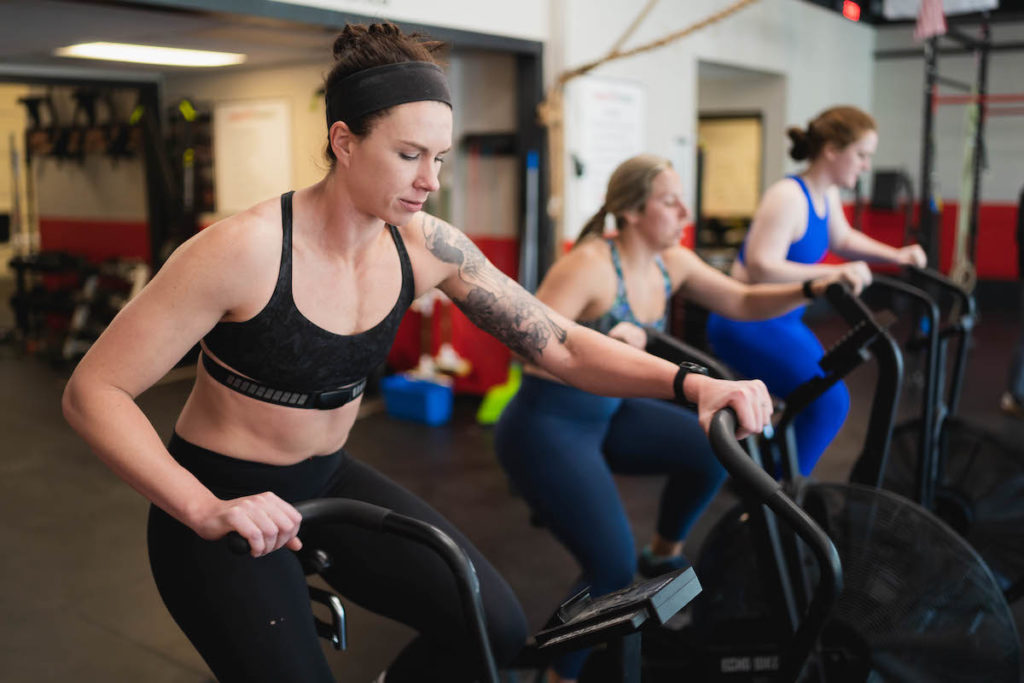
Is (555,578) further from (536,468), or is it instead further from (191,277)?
(191,277)

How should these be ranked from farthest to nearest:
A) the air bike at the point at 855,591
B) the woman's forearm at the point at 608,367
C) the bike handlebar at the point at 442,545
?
the air bike at the point at 855,591 < the woman's forearm at the point at 608,367 < the bike handlebar at the point at 442,545

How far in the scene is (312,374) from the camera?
158 centimetres

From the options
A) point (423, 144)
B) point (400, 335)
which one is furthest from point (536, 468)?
point (400, 335)

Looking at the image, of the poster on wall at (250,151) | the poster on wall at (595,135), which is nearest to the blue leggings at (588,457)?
the poster on wall at (595,135)

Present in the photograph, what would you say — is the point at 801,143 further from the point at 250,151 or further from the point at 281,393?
the point at 250,151

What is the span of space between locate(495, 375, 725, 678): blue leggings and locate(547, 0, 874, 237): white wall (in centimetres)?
295

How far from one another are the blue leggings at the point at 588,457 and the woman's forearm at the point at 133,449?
110cm

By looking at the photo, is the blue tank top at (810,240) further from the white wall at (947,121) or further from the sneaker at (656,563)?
the white wall at (947,121)

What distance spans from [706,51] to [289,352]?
585cm

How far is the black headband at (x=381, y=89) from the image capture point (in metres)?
1.43

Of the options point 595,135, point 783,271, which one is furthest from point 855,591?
point 595,135

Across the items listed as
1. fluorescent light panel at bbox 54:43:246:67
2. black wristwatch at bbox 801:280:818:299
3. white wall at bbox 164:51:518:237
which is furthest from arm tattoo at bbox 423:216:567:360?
fluorescent light panel at bbox 54:43:246:67

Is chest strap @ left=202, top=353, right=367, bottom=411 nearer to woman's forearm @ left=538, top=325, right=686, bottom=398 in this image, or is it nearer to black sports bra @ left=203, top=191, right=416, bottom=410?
black sports bra @ left=203, top=191, right=416, bottom=410

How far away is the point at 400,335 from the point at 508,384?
0.95 m
